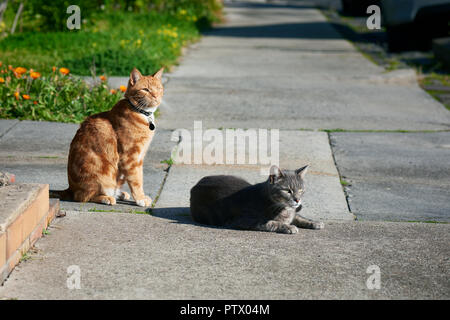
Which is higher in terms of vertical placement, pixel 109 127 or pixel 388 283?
pixel 109 127

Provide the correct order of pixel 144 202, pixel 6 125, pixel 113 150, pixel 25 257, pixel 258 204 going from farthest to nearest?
pixel 6 125 < pixel 144 202 < pixel 113 150 < pixel 258 204 < pixel 25 257

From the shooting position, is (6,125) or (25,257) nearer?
(25,257)

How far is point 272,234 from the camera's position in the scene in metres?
5.32

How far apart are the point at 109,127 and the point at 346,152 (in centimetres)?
317

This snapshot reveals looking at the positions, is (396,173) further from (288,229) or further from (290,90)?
(290,90)

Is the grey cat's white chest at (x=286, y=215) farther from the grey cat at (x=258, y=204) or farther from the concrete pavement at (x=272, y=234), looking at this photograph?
the concrete pavement at (x=272, y=234)

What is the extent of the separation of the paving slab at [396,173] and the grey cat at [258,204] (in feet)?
2.40

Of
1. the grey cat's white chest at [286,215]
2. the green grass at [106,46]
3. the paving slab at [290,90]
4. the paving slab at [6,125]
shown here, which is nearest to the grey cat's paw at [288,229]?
the grey cat's white chest at [286,215]

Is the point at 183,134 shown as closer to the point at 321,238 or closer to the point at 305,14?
the point at 321,238

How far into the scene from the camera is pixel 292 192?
5.35m

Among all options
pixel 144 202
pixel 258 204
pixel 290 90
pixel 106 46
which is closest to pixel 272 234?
pixel 258 204

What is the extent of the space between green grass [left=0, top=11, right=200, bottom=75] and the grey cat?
18.1ft

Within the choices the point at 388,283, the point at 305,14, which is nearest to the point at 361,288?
the point at 388,283

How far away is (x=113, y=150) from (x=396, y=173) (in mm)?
3134
